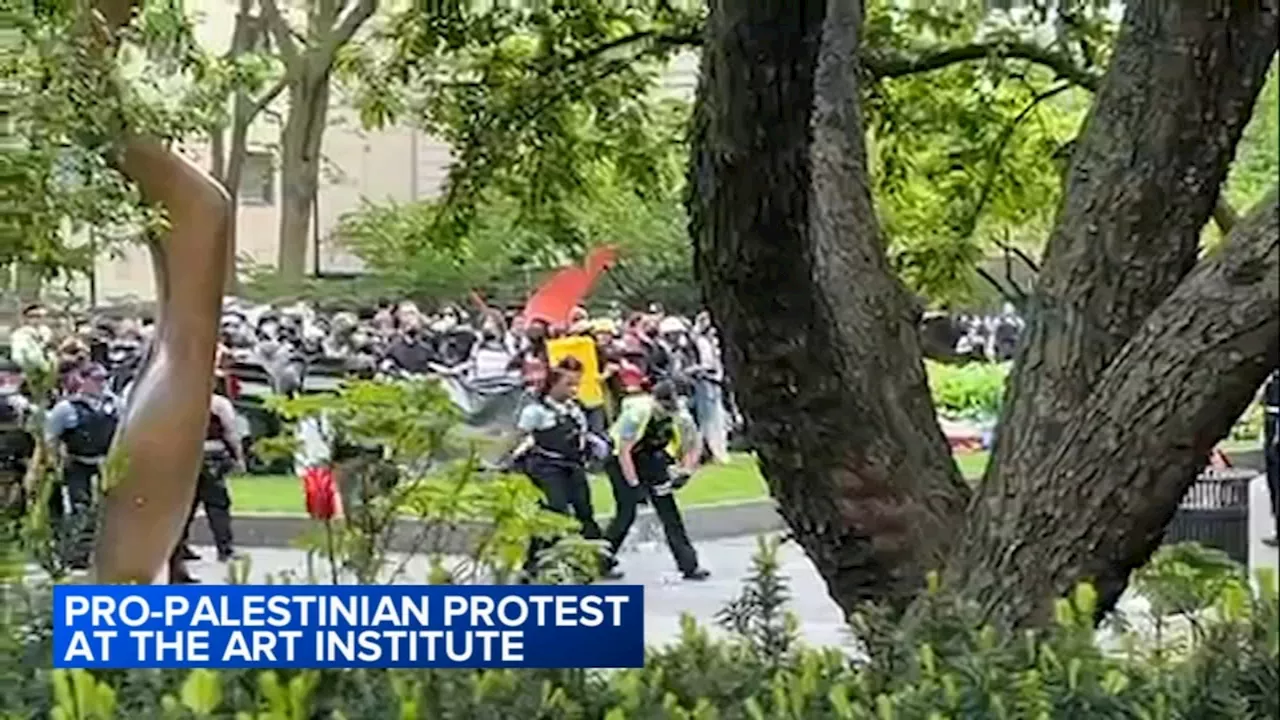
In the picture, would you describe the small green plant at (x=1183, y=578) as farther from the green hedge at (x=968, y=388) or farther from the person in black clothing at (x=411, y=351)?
the person in black clothing at (x=411, y=351)

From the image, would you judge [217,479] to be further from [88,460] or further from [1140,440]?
[1140,440]

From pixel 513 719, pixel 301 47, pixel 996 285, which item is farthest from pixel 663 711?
pixel 301 47

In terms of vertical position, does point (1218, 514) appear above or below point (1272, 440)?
below

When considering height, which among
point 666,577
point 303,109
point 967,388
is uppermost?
point 303,109

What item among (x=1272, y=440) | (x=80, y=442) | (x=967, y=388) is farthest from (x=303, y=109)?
(x=1272, y=440)

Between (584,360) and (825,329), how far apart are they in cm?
37

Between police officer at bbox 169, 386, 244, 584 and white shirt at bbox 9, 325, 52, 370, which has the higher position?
white shirt at bbox 9, 325, 52, 370

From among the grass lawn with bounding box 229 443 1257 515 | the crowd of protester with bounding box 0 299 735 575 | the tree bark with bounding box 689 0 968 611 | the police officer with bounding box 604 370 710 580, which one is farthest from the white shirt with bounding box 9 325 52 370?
the tree bark with bounding box 689 0 968 611

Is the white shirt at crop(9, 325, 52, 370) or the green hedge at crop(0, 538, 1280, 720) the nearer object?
the green hedge at crop(0, 538, 1280, 720)

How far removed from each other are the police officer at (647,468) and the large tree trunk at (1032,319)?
5.8 inches

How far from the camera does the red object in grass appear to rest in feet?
6.97

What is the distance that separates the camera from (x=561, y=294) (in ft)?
6.97

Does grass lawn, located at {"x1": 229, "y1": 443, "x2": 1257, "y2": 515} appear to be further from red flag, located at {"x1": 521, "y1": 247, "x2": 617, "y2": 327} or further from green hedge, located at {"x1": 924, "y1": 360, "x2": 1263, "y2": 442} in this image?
red flag, located at {"x1": 521, "y1": 247, "x2": 617, "y2": 327}

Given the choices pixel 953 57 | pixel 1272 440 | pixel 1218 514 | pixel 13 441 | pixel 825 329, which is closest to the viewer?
pixel 1272 440
